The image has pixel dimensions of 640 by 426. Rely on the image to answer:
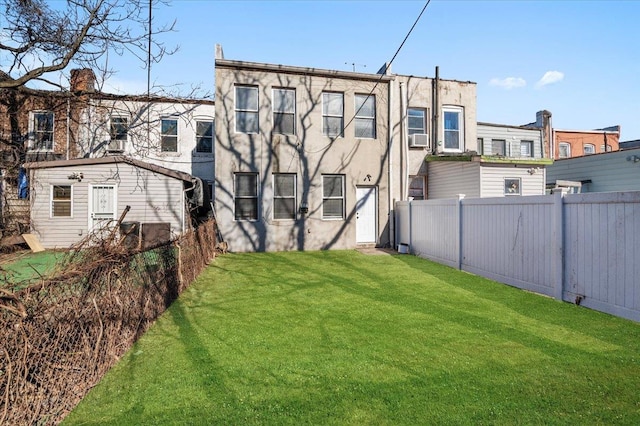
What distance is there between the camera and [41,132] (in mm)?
16016

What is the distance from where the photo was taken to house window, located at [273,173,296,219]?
1255 centimetres

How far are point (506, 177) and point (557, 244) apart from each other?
7.22 meters

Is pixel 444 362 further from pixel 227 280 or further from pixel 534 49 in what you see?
pixel 534 49

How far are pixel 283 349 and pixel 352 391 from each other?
4.02 ft

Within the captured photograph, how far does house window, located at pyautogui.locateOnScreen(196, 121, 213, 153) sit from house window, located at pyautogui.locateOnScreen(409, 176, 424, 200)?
33.4ft

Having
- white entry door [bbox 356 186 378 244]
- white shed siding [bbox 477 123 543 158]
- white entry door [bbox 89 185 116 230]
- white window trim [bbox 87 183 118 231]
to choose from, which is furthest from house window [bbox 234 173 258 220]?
white shed siding [bbox 477 123 543 158]

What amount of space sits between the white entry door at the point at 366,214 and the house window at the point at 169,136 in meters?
9.99

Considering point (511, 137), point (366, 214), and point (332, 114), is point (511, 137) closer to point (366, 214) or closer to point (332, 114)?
point (366, 214)

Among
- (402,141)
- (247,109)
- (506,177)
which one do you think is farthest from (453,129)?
(247,109)

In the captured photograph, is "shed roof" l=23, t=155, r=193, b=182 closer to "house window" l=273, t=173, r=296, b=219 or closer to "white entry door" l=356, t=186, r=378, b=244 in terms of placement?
"house window" l=273, t=173, r=296, b=219

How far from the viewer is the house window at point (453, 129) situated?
14.6 m

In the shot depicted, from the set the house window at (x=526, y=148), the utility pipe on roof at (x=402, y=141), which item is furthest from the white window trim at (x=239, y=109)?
the house window at (x=526, y=148)

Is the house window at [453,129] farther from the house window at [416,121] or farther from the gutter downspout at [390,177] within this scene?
the gutter downspout at [390,177]

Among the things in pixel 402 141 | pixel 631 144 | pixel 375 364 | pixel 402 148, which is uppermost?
pixel 631 144
